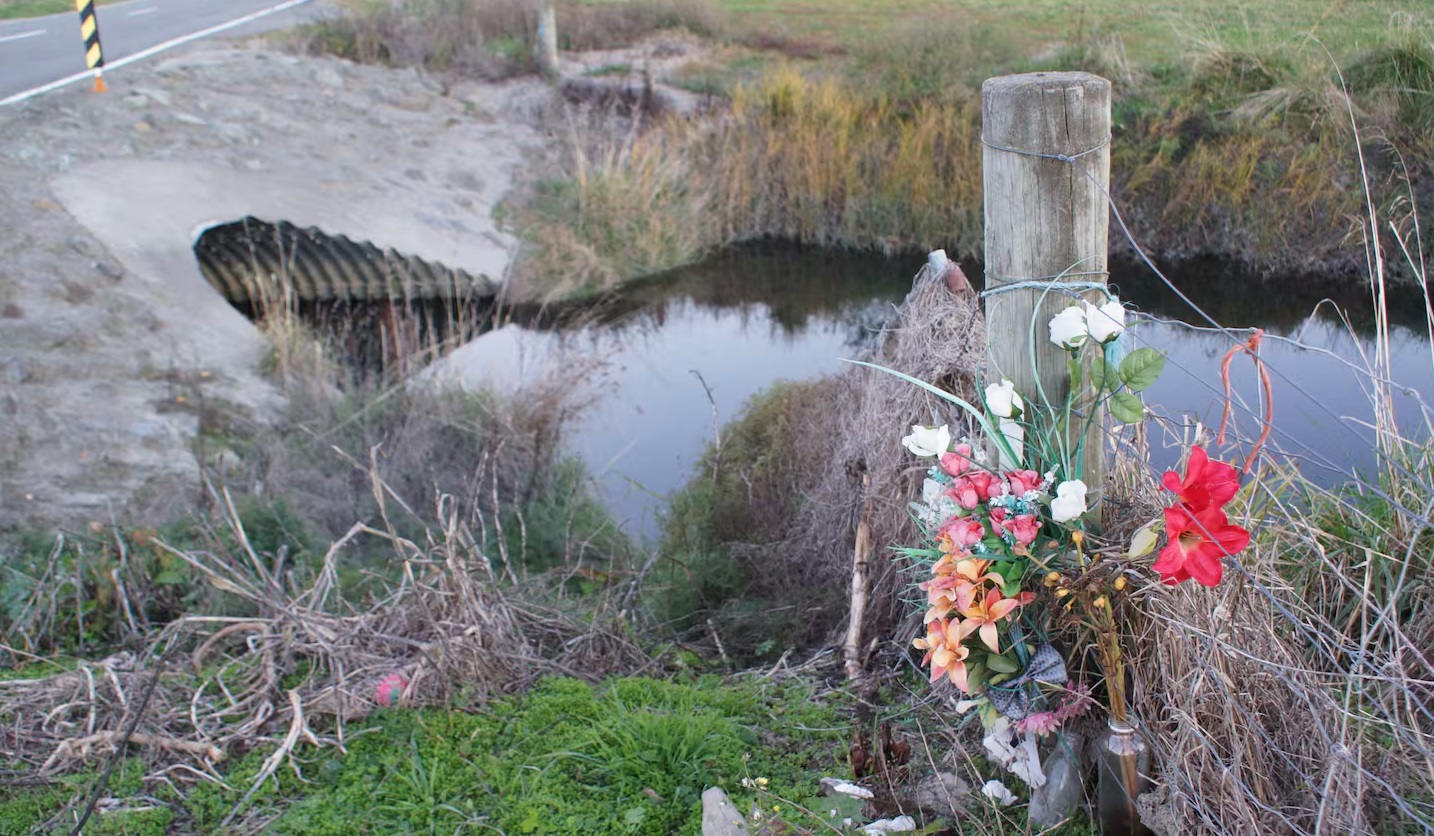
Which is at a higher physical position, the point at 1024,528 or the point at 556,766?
the point at 1024,528

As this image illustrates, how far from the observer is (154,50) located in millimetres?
15195

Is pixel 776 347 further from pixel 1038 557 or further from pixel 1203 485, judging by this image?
pixel 1203 485

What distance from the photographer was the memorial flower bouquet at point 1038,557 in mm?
2596

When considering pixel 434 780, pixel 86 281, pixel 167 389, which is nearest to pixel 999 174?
pixel 434 780

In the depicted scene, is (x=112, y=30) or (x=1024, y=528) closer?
(x=1024, y=528)

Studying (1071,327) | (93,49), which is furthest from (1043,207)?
(93,49)

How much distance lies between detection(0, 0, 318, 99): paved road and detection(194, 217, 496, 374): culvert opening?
161 inches

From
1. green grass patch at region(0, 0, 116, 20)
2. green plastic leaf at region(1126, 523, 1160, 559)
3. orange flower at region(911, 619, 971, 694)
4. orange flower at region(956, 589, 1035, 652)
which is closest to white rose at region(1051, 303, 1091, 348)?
green plastic leaf at region(1126, 523, 1160, 559)

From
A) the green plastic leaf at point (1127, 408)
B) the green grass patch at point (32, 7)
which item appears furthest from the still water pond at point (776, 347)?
the green grass patch at point (32, 7)

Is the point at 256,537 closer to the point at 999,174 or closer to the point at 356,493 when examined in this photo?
the point at 356,493

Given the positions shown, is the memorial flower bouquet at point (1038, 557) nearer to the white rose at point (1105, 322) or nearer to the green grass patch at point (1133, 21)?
the white rose at point (1105, 322)

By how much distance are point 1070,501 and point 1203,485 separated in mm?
287

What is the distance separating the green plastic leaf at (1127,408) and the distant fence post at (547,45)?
46.5ft

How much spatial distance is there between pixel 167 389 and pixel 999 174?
6.71 metres
